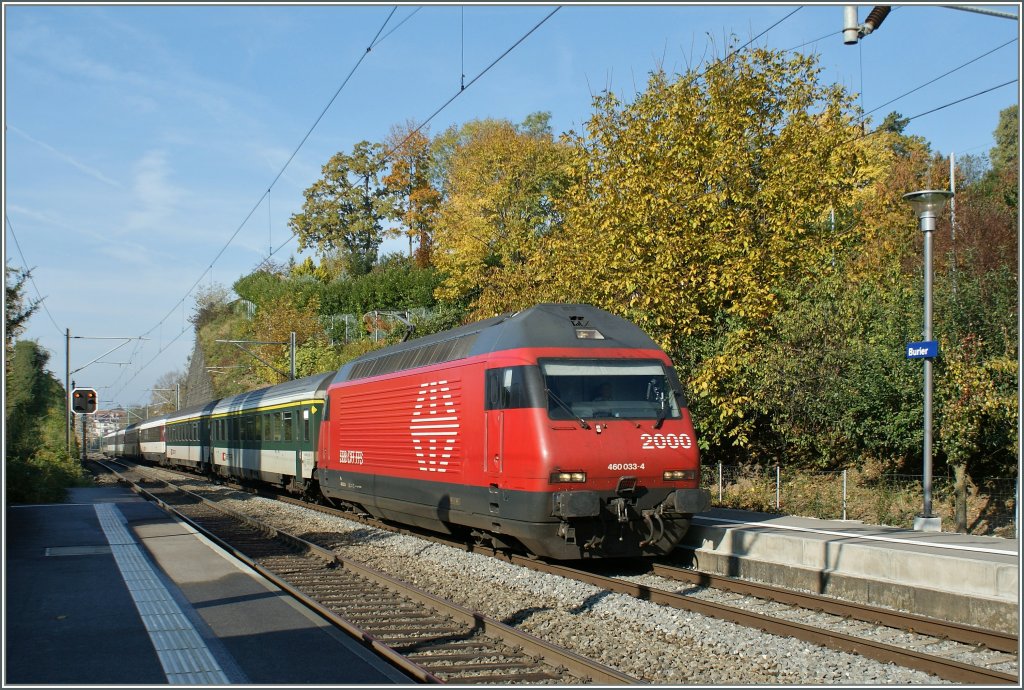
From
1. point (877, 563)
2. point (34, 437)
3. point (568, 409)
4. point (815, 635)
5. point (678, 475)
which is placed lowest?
point (815, 635)

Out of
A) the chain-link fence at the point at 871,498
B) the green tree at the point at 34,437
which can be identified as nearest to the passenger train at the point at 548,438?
the chain-link fence at the point at 871,498

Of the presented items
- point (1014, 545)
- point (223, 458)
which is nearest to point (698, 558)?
point (1014, 545)

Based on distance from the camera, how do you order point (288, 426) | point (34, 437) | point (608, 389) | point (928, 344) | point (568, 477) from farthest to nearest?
1. point (34, 437)
2. point (288, 426)
3. point (928, 344)
4. point (608, 389)
5. point (568, 477)

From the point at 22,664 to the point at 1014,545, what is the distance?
11087mm

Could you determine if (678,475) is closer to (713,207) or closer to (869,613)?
(869,613)

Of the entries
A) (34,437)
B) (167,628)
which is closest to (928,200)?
(167,628)

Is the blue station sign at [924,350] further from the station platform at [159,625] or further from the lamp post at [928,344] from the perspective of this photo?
the station platform at [159,625]

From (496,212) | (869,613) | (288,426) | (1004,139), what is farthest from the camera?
(1004,139)

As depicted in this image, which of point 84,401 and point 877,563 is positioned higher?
point 84,401

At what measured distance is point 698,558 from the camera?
13953 mm

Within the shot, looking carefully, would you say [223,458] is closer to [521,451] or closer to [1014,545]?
[521,451]

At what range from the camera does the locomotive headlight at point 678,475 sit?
12516 mm

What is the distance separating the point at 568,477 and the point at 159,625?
5.03 meters

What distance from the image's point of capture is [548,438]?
12.0 m
